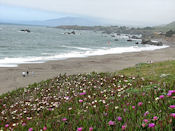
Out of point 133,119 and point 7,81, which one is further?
point 7,81

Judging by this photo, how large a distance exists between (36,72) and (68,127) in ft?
76.2

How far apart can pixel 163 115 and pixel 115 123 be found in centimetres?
86

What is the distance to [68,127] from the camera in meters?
3.92

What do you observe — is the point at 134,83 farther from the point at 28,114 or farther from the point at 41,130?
the point at 41,130

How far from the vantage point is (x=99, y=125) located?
12.2 ft

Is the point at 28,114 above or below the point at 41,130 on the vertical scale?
below

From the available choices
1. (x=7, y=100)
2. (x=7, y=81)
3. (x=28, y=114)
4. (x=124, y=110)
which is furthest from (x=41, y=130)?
(x=7, y=81)

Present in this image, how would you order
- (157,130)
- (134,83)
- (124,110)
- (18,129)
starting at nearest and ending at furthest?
(157,130) → (124,110) → (18,129) → (134,83)

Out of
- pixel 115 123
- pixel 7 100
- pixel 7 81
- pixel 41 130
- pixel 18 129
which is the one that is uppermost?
pixel 115 123

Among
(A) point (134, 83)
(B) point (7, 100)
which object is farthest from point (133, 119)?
(B) point (7, 100)

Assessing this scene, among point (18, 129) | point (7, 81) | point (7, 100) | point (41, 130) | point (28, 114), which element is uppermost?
point (41, 130)

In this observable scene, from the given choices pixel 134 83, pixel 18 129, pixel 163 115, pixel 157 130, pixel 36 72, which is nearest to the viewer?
pixel 157 130

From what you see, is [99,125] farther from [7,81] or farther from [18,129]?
[7,81]

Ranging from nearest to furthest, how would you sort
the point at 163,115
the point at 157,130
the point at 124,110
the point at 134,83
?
the point at 157,130, the point at 163,115, the point at 124,110, the point at 134,83
